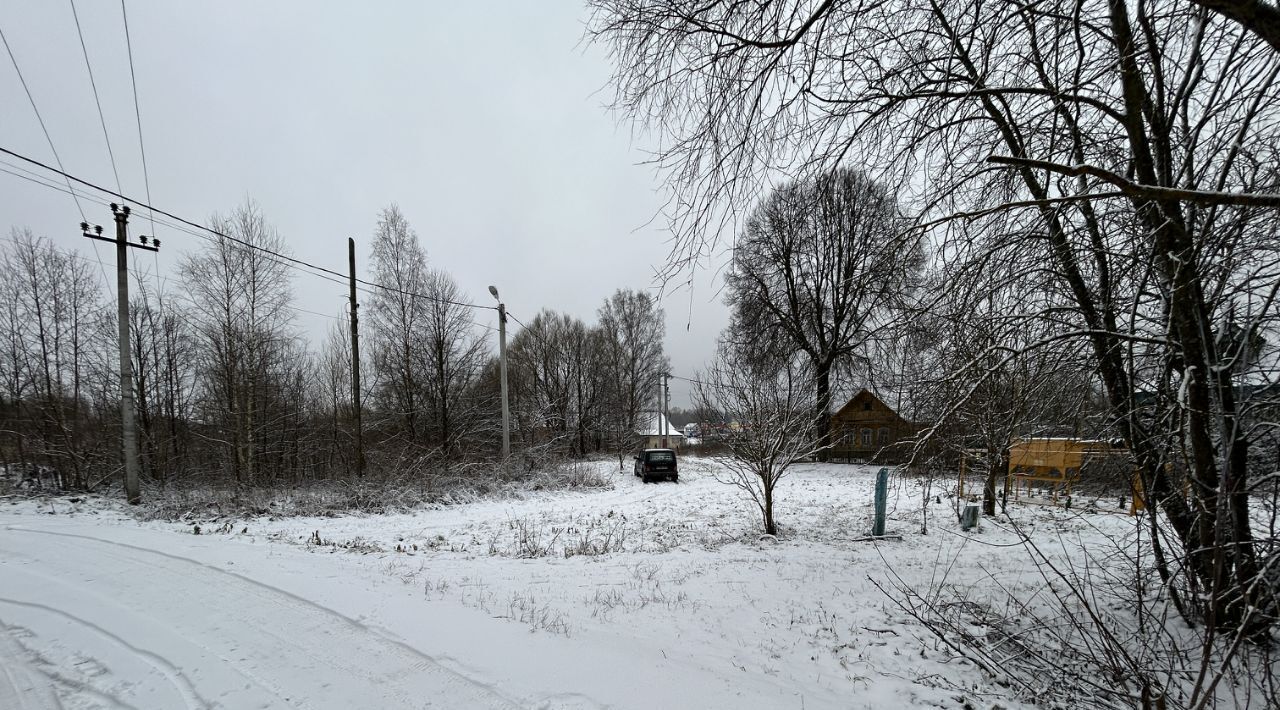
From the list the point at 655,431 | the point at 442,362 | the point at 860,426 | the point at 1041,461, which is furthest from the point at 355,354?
the point at 655,431

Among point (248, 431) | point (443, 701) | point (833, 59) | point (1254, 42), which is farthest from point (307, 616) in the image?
point (248, 431)

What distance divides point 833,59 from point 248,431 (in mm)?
18642

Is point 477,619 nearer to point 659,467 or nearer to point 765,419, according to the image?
point 765,419

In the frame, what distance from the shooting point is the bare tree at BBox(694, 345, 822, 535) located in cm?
843

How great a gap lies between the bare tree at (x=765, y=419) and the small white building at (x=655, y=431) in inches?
940

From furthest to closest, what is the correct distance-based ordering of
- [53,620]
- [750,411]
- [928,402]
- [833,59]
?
[750,411] → [53,620] → [928,402] → [833,59]

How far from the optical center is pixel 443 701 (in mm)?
3002

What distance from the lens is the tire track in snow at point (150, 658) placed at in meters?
3.02

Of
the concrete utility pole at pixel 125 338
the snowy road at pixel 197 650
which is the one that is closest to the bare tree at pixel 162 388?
the concrete utility pole at pixel 125 338

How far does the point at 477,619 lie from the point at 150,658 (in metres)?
2.24

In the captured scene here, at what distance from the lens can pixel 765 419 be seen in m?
8.57

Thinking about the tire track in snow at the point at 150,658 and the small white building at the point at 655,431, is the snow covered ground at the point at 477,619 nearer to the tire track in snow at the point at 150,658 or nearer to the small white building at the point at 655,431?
the tire track in snow at the point at 150,658

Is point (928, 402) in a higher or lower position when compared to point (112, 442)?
higher

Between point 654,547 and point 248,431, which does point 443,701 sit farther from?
point 248,431
